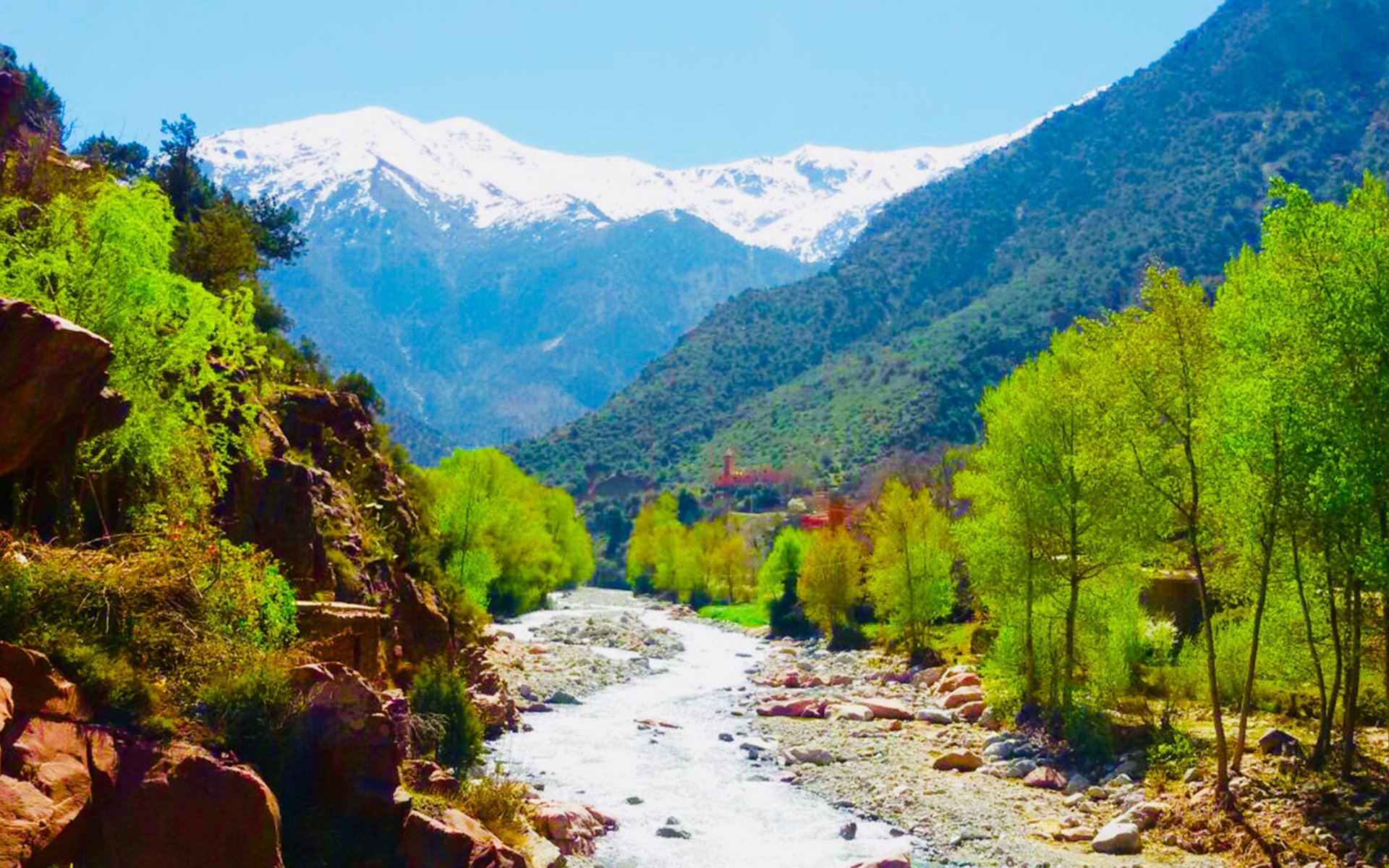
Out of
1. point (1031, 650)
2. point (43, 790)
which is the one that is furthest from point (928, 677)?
point (43, 790)

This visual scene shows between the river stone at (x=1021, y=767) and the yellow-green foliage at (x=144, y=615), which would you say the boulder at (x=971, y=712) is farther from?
the yellow-green foliage at (x=144, y=615)

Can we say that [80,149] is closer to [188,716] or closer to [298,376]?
[298,376]

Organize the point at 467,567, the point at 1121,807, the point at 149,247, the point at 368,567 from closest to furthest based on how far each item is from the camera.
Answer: the point at 149,247, the point at 1121,807, the point at 368,567, the point at 467,567

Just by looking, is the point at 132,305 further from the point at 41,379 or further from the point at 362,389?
the point at 362,389

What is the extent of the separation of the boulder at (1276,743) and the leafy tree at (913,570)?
79.4 ft

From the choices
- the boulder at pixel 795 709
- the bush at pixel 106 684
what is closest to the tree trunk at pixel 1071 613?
the boulder at pixel 795 709

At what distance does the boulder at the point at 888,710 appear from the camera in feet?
117

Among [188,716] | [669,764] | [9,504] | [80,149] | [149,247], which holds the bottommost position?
[669,764]

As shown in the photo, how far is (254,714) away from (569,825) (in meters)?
9.32

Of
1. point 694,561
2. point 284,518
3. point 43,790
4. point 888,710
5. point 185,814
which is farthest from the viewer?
point 694,561

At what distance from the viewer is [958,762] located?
27641 millimetres

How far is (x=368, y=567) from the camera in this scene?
89.2ft

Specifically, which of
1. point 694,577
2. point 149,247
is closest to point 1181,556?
point 149,247

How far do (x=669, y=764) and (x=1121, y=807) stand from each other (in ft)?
40.6
